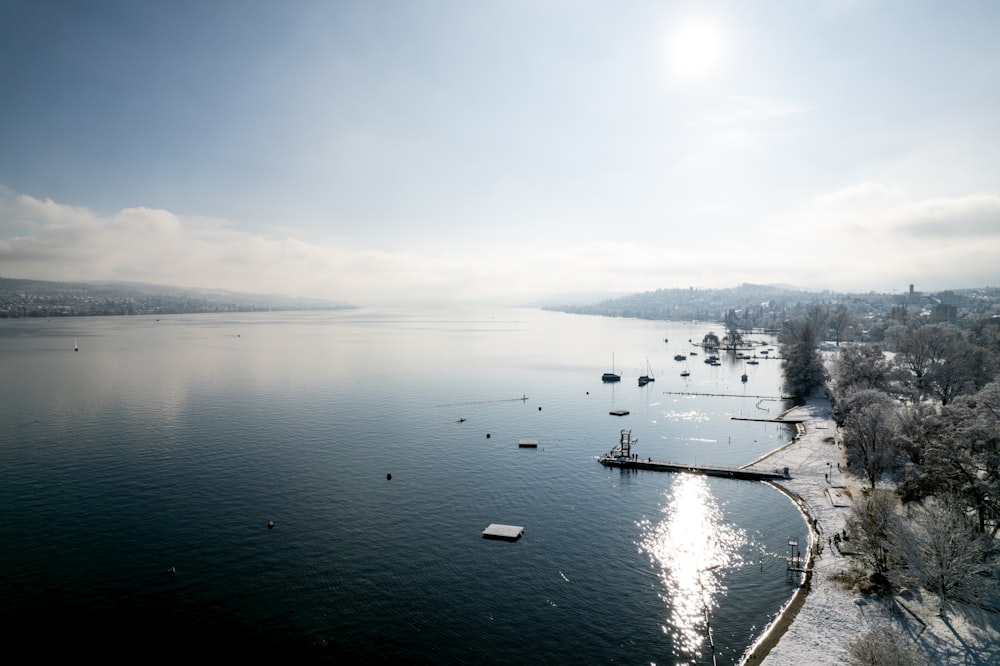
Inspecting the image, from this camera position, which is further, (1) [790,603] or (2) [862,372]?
(2) [862,372]

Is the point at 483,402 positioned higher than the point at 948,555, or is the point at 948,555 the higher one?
the point at 948,555

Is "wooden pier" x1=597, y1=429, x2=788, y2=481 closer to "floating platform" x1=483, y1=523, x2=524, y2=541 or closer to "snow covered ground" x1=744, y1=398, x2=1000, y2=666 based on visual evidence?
"snow covered ground" x1=744, y1=398, x2=1000, y2=666

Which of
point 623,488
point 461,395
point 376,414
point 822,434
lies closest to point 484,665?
point 623,488

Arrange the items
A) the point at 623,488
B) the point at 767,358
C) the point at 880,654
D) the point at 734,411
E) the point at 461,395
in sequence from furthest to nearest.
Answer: the point at 767,358 < the point at 461,395 < the point at 734,411 < the point at 623,488 < the point at 880,654

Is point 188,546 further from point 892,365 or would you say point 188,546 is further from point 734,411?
point 892,365

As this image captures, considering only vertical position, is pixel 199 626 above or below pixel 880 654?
below

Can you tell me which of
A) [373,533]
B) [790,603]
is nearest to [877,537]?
[790,603]

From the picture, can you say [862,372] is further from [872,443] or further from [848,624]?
[848,624]
